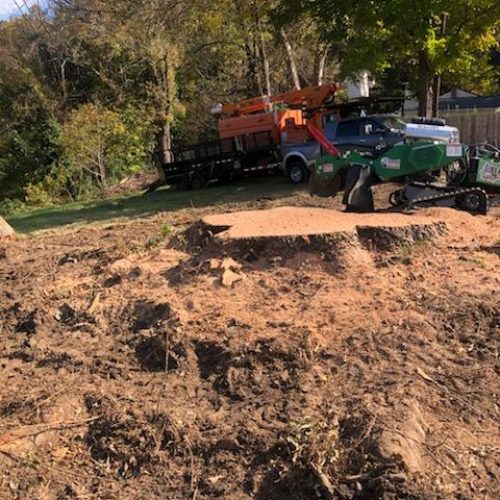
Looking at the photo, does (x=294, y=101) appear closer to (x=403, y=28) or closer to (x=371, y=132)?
(x=371, y=132)

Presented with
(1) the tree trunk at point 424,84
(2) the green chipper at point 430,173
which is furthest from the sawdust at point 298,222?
(1) the tree trunk at point 424,84

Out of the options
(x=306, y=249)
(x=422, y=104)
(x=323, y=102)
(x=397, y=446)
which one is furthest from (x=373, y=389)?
(x=323, y=102)

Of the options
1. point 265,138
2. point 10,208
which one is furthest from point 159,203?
point 10,208

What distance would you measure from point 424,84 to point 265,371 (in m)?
13.7

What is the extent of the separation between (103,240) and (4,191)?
20762 mm

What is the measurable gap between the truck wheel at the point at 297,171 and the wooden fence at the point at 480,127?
738 cm

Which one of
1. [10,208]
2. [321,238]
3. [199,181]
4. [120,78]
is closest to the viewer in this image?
[321,238]

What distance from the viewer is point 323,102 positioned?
1884 cm

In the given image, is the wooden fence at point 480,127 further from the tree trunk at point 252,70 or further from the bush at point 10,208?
the bush at point 10,208

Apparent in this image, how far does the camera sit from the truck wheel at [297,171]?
1844 centimetres

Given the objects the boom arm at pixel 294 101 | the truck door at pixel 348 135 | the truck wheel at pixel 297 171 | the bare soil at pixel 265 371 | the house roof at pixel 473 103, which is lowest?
the house roof at pixel 473 103

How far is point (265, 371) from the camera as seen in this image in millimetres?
4645

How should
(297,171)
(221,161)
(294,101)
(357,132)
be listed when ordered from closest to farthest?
(357,132), (297,171), (294,101), (221,161)

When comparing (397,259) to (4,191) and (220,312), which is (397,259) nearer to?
(220,312)
